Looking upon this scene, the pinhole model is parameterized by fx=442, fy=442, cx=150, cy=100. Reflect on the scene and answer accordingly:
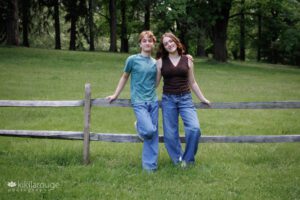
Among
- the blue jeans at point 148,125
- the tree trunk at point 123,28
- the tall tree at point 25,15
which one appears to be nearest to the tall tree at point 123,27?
the tree trunk at point 123,28

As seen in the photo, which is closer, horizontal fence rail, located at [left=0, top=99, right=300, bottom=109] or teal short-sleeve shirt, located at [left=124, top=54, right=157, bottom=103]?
teal short-sleeve shirt, located at [left=124, top=54, right=157, bottom=103]

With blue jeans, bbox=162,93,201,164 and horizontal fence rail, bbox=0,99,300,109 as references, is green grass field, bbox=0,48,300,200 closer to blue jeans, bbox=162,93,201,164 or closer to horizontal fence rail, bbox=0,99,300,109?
blue jeans, bbox=162,93,201,164

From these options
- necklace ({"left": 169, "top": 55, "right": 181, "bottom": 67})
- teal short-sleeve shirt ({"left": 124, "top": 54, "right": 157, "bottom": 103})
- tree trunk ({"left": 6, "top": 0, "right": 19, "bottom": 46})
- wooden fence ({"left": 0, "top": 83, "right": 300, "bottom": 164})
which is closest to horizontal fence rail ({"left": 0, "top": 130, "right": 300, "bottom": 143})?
wooden fence ({"left": 0, "top": 83, "right": 300, "bottom": 164})

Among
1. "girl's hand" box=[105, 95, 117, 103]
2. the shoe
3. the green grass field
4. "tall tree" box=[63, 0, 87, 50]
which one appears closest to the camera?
the green grass field

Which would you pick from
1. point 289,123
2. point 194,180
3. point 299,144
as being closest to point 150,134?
point 194,180

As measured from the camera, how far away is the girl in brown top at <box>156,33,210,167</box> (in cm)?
691

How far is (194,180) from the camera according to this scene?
6594 mm

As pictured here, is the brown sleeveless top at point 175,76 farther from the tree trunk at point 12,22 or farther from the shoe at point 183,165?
the tree trunk at point 12,22

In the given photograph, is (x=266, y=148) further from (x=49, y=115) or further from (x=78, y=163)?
(x=49, y=115)

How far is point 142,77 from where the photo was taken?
22.6 ft

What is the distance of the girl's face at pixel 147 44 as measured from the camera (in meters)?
6.90

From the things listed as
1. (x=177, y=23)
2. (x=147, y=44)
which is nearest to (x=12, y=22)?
(x=177, y=23)

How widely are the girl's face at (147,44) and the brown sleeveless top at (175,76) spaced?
31 centimetres

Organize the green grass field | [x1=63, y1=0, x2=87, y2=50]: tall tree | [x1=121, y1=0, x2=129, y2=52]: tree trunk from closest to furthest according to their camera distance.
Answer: the green grass field → [x1=63, y1=0, x2=87, y2=50]: tall tree → [x1=121, y1=0, x2=129, y2=52]: tree trunk
